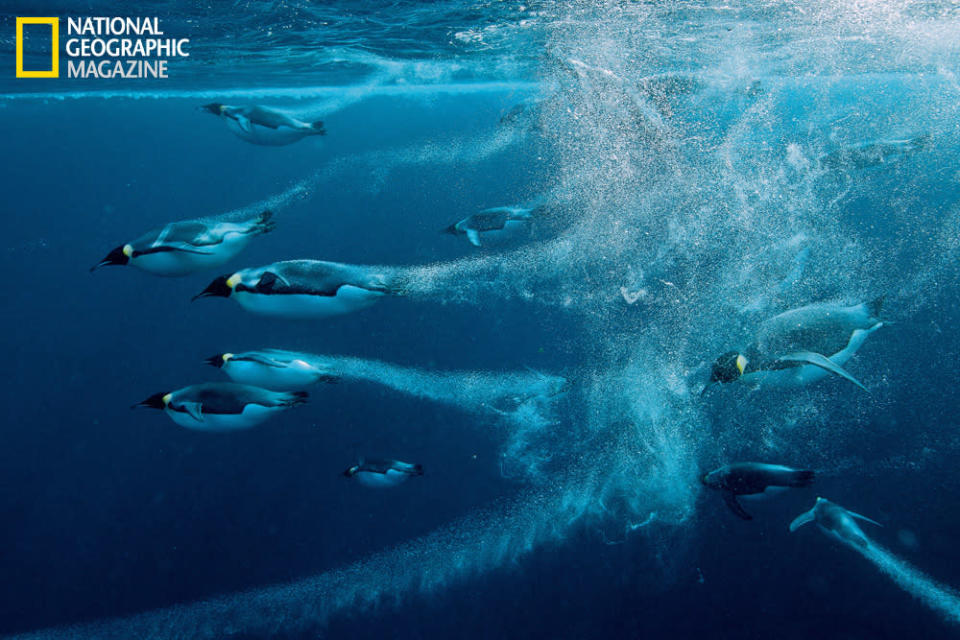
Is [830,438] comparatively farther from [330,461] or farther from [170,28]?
[170,28]

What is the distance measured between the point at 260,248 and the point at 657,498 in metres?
8.74

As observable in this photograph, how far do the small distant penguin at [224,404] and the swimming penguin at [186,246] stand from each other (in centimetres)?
105

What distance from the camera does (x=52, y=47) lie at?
419 inches

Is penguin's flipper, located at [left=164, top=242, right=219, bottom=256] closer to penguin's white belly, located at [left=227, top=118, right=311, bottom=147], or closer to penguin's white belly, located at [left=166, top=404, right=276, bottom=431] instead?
penguin's white belly, located at [left=166, top=404, right=276, bottom=431]

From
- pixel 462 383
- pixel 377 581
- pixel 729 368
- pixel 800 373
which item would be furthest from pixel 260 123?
pixel 800 373

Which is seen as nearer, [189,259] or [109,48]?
[189,259]

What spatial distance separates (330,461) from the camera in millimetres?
6465

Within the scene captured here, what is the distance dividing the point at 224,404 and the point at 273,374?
17.4 inches

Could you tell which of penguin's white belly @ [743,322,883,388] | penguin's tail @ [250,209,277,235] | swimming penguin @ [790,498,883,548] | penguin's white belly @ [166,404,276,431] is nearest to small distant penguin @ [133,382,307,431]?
penguin's white belly @ [166,404,276,431]

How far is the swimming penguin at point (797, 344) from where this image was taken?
3870mm

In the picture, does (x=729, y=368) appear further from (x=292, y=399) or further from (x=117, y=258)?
(x=117, y=258)

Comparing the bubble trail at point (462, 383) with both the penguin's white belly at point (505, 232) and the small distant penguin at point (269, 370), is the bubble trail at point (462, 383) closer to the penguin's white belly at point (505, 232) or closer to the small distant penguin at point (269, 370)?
the penguin's white belly at point (505, 232)

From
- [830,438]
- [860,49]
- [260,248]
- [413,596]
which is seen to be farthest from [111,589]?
[860,49]

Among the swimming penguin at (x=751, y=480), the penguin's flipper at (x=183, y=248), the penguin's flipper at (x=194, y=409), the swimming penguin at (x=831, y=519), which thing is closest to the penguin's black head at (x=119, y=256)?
the penguin's flipper at (x=183, y=248)
